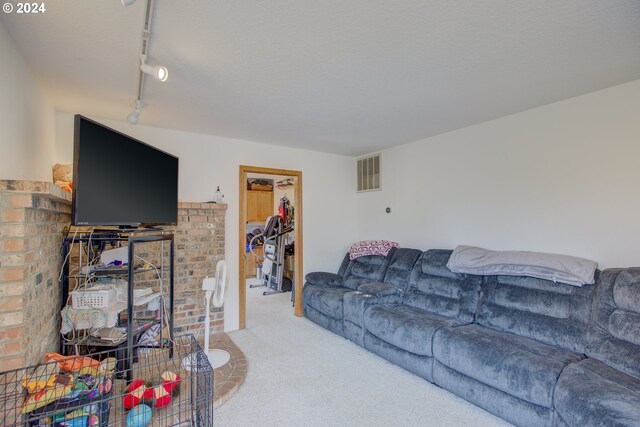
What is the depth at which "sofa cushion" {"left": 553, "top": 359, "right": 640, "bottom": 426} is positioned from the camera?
152 centimetres

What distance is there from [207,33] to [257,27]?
30 centimetres

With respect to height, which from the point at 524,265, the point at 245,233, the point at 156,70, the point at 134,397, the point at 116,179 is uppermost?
the point at 156,70

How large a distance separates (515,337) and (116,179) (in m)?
3.18

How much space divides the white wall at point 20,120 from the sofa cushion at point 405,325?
297 centimetres

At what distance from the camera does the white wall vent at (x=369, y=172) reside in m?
4.64

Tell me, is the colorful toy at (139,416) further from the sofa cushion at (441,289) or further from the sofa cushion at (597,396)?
the sofa cushion at (441,289)

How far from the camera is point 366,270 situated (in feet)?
13.7

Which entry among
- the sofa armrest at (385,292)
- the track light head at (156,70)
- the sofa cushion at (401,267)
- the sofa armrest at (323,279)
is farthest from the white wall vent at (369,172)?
the track light head at (156,70)

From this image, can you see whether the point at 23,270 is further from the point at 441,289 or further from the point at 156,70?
the point at 441,289

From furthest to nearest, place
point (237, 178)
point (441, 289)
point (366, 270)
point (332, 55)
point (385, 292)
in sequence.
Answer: point (366, 270)
point (237, 178)
point (385, 292)
point (441, 289)
point (332, 55)

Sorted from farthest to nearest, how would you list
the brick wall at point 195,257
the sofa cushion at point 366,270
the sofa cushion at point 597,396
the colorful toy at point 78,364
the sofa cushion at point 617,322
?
1. the sofa cushion at point 366,270
2. the brick wall at point 195,257
3. the sofa cushion at point 617,322
4. the sofa cushion at point 597,396
5. the colorful toy at point 78,364

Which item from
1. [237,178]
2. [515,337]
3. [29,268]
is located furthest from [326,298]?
[29,268]

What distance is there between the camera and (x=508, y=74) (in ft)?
7.33

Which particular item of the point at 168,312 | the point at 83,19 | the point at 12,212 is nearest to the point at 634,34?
the point at 83,19
